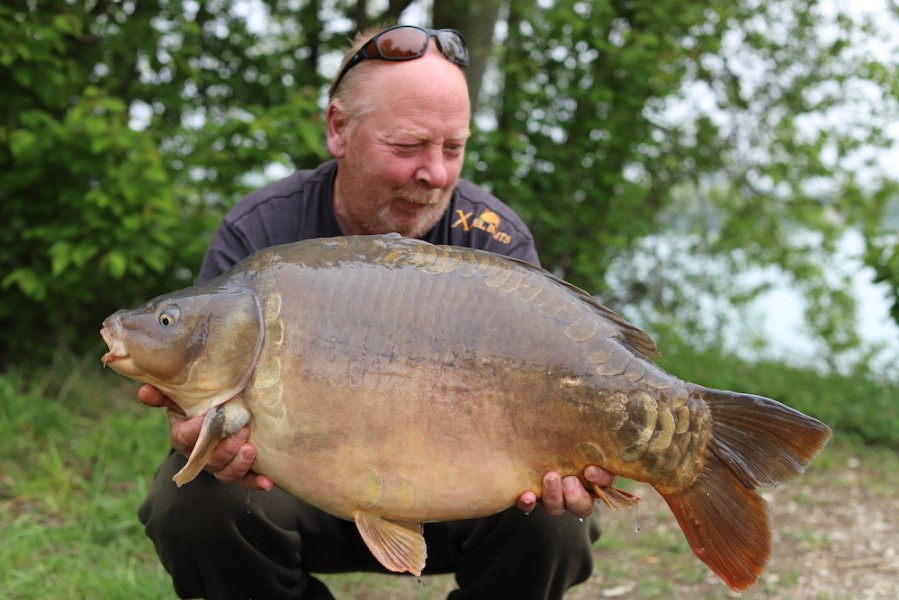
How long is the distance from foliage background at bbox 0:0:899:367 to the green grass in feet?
1.16

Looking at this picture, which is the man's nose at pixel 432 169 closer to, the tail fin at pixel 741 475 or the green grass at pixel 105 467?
the tail fin at pixel 741 475

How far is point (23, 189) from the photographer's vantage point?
3447 millimetres

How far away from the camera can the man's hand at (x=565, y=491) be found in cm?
154

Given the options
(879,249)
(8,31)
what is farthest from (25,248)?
(879,249)

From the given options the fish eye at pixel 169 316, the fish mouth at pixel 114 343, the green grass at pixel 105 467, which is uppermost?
the fish eye at pixel 169 316

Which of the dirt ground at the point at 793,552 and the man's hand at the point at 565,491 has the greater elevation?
the man's hand at the point at 565,491

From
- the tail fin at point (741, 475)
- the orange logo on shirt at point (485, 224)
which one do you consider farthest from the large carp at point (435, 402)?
the orange logo on shirt at point (485, 224)

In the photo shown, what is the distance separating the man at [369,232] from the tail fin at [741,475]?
30 centimetres

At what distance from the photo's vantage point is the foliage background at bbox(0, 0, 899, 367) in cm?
331

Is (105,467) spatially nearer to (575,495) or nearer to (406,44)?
(406,44)

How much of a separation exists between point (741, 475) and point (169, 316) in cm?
95

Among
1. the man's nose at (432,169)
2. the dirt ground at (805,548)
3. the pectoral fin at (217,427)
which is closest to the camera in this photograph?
the pectoral fin at (217,427)

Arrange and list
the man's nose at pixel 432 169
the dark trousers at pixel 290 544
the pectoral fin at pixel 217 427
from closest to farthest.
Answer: the pectoral fin at pixel 217 427 → the dark trousers at pixel 290 544 → the man's nose at pixel 432 169

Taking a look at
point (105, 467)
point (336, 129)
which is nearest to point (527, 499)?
point (336, 129)
